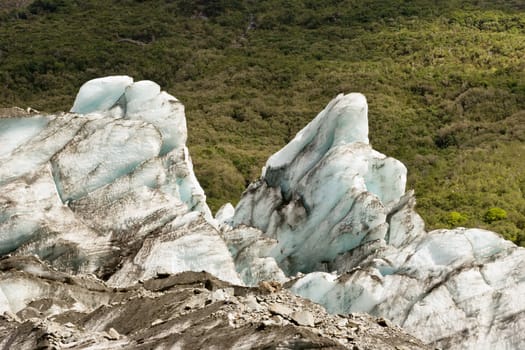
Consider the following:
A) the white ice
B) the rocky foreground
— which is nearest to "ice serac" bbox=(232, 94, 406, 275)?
the white ice

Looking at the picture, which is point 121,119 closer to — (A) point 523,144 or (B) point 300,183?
(B) point 300,183

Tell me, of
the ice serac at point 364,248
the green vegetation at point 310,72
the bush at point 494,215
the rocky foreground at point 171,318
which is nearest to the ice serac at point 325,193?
the ice serac at point 364,248

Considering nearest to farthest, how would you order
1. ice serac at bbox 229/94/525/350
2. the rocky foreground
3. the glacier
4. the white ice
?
the rocky foreground → ice serac at bbox 229/94/525/350 → the glacier → the white ice

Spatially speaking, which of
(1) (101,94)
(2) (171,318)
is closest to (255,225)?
(1) (101,94)

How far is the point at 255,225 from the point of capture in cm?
2603

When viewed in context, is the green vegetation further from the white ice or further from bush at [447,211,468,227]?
the white ice

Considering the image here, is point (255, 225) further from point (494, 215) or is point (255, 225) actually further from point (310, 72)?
point (310, 72)

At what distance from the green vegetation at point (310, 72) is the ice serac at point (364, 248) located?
14.4 m

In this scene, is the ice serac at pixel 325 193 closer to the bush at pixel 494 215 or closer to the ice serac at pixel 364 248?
the ice serac at pixel 364 248

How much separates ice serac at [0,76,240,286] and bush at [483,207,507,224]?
20257 millimetres

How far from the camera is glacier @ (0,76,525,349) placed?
17391mm

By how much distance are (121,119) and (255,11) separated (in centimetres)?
8491

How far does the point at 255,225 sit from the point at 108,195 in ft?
21.5

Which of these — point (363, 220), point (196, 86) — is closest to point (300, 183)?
point (363, 220)
